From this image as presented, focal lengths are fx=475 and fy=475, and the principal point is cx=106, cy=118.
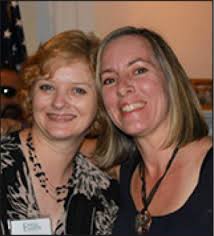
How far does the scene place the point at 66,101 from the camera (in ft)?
4.98

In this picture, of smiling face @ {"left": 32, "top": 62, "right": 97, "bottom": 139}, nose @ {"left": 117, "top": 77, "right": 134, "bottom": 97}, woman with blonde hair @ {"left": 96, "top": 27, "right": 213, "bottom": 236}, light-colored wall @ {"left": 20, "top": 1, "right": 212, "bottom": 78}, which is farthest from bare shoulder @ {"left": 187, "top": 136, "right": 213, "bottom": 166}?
light-colored wall @ {"left": 20, "top": 1, "right": 212, "bottom": 78}

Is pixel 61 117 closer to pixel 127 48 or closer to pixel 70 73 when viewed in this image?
pixel 70 73

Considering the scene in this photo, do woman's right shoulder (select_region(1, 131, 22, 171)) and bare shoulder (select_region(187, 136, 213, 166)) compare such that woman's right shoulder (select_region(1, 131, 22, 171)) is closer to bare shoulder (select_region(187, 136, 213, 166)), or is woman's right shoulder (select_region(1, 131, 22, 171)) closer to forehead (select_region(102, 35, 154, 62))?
forehead (select_region(102, 35, 154, 62))

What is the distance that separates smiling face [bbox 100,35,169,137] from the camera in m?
1.40

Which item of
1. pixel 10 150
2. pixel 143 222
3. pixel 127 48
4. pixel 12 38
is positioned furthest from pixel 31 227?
pixel 12 38

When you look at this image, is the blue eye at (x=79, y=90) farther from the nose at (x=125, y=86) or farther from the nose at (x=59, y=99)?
the nose at (x=125, y=86)

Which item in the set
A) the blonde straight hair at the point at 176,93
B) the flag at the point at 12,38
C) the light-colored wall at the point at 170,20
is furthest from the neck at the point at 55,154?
the light-colored wall at the point at 170,20

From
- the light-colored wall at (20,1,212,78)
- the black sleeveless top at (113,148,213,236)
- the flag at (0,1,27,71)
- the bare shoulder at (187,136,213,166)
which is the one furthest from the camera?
the light-colored wall at (20,1,212,78)

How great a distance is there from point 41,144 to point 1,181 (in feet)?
0.78

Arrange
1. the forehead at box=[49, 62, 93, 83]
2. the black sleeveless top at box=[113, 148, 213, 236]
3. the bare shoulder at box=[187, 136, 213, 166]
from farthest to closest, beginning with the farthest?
the forehead at box=[49, 62, 93, 83], the bare shoulder at box=[187, 136, 213, 166], the black sleeveless top at box=[113, 148, 213, 236]

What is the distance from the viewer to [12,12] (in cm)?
248

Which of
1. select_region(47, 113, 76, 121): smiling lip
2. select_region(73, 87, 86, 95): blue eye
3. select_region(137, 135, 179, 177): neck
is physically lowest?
select_region(137, 135, 179, 177): neck

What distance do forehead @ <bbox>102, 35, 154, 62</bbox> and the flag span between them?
43.0 inches

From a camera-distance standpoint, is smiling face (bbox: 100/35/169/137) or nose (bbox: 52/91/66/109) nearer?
smiling face (bbox: 100/35/169/137)
